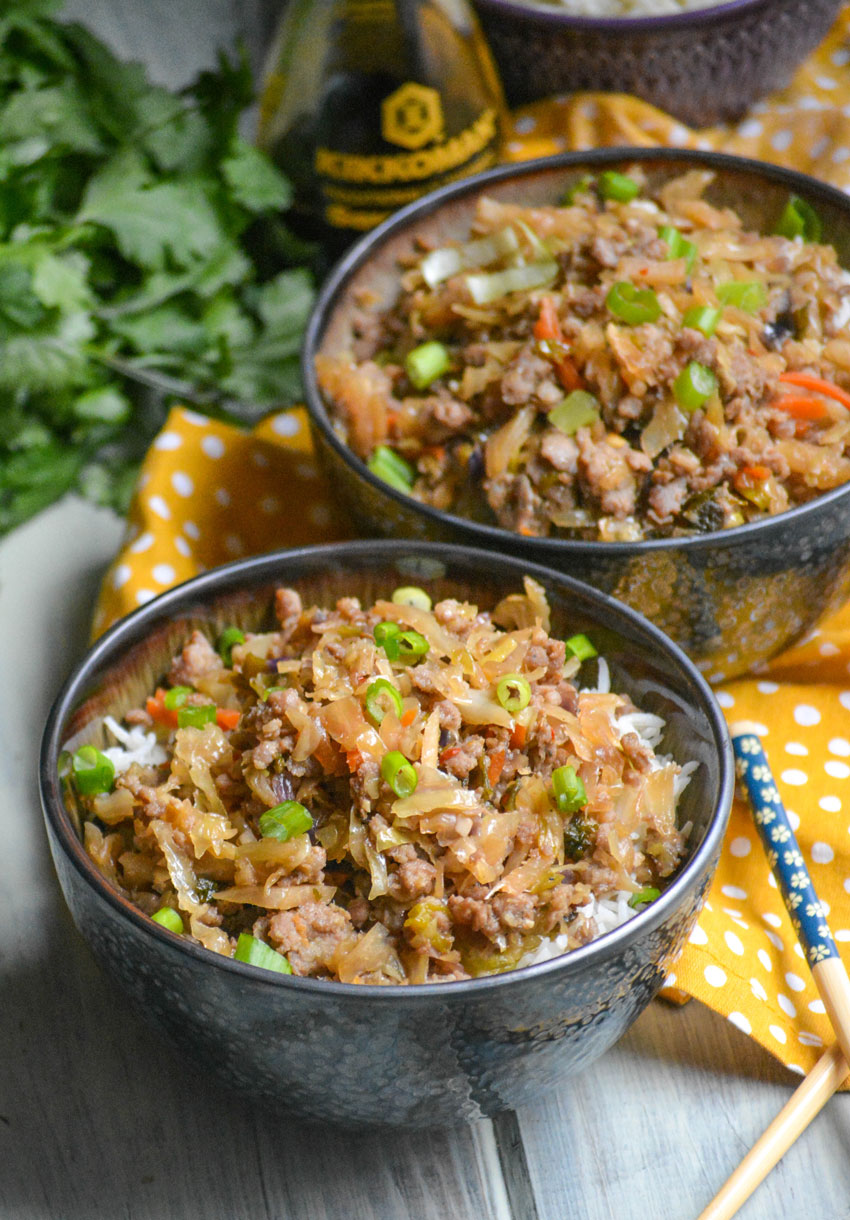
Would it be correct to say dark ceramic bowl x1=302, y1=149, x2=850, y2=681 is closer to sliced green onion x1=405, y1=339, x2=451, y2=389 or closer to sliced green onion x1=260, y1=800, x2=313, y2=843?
sliced green onion x1=405, y1=339, x2=451, y2=389

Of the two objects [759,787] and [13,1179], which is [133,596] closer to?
[13,1179]

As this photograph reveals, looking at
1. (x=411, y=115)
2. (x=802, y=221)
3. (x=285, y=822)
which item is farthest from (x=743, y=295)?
(x=285, y=822)

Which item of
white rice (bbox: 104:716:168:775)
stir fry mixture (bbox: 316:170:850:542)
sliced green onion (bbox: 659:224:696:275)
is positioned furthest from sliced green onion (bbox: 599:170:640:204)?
white rice (bbox: 104:716:168:775)

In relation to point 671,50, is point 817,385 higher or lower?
lower

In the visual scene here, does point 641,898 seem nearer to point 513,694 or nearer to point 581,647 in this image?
point 513,694

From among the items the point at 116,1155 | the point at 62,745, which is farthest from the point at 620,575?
the point at 116,1155
